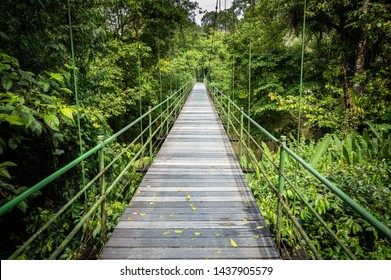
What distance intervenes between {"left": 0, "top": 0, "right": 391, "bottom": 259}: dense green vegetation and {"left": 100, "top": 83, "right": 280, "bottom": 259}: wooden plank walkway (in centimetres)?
Answer: 43

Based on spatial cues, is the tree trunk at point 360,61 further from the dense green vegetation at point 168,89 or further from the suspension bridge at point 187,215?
the suspension bridge at point 187,215

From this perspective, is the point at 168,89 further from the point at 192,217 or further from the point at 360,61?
the point at 192,217

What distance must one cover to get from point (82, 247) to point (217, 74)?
25785mm

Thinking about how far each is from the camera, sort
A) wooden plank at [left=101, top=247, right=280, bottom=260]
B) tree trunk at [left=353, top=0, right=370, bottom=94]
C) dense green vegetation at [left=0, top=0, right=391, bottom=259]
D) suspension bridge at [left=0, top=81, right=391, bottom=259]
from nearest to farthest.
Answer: suspension bridge at [left=0, top=81, right=391, bottom=259]
wooden plank at [left=101, top=247, right=280, bottom=260]
dense green vegetation at [left=0, top=0, right=391, bottom=259]
tree trunk at [left=353, top=0, right=370, bottom=94]

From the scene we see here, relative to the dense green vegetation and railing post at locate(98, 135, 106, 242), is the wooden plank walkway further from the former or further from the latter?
the dense green vegetation

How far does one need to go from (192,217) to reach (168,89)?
16.7 meters

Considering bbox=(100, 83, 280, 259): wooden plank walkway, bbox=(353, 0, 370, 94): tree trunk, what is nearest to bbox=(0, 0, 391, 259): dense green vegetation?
bbox=(353, 0, 370, 94): tree trunk

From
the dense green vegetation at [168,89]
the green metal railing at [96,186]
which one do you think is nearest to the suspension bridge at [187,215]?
the green metal railing at [96,186]

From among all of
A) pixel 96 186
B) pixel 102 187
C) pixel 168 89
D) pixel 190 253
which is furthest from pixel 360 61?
pixel 168 89

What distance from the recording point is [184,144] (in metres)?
6.38

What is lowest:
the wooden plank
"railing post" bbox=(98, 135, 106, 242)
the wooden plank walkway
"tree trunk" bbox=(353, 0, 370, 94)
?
the wooden plank

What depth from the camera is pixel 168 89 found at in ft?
62.3

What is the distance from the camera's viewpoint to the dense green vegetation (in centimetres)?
288
